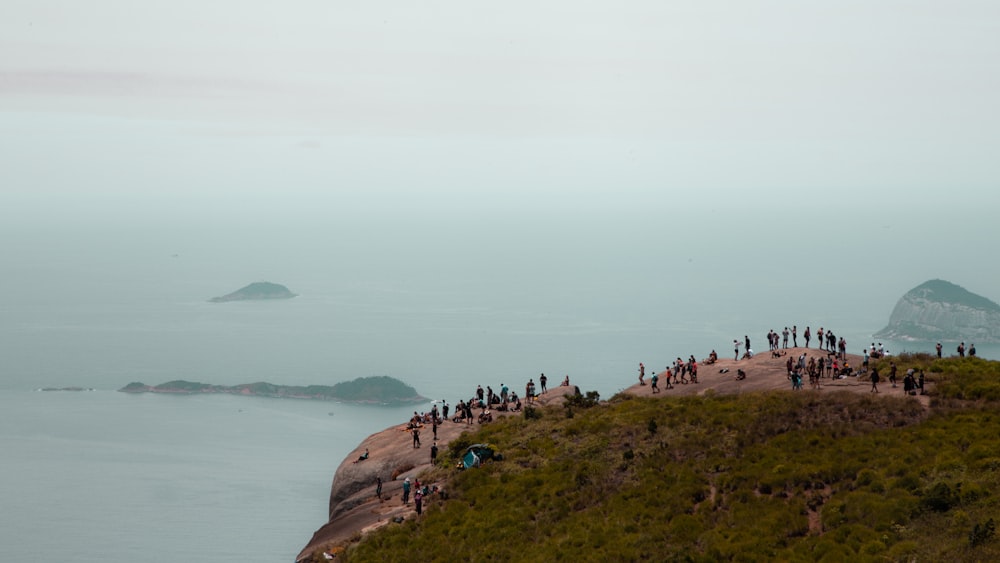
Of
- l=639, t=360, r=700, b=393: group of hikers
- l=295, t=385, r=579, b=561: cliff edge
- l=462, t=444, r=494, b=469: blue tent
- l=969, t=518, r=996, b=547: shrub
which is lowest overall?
l=295, t=385, r=579, b=561: cliff edge

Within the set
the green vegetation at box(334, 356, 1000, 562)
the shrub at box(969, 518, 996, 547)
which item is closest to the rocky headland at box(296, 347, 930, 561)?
the green vegetation at box(334, 356, 1000, 562)

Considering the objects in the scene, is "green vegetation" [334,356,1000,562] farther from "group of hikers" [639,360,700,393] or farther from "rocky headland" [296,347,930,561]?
"group of hikers" [639,360,700,393]

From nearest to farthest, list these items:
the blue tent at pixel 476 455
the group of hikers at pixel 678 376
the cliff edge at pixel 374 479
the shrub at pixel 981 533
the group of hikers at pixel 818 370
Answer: the shrub at pixel 981 533
the cliff edge at pixel 374 479
the group of hikers at pixel 818 370
the blue tent at pixel 476 455
the group of hikers at pixel 678 376

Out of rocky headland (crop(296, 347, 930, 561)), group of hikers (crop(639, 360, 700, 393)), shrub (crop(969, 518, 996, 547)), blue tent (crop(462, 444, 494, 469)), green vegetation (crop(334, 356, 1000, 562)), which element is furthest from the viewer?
group of hikers (crop(639, 360, 700, 393))

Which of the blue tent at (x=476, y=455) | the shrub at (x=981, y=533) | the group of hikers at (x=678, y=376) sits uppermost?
the group of hikers at (x=678, y=376)

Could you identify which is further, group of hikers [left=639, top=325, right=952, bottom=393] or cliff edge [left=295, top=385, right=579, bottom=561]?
group of hikers [left=639, top=325, right=952, bottom=393]

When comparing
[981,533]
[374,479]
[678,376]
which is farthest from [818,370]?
[374,479]

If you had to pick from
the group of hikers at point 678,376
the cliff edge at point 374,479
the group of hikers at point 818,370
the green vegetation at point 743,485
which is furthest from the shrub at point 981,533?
the cliff edge at point 374,479

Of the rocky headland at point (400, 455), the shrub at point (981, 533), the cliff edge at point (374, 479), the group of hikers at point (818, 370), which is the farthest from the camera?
the group of hikers at point (818, 370)

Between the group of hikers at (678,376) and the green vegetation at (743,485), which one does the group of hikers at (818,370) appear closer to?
the group of hikers at (678,376)
